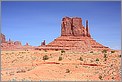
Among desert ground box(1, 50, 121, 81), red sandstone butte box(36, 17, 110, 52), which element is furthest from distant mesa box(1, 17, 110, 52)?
desert ground box(1, 50, 121, 81)

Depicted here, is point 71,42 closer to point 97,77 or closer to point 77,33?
point 77,33

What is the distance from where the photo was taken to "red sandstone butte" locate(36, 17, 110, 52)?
6225cm

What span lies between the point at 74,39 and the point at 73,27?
20.5 ft

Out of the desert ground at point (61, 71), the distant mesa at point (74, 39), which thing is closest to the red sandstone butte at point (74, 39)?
the distant mesa at point (74, 39)

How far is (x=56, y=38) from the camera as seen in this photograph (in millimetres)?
68625

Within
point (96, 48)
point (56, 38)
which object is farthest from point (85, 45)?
point (56, 38)

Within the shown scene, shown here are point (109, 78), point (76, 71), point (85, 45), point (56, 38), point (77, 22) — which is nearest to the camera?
point (109, 78)

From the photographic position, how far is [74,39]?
6750cm

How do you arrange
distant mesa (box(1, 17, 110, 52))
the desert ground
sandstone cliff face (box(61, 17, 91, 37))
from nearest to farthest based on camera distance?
1. the desert ground
2. distant mesa (box(1, 17, 110, 52))
3. sandstone cliff face (box(61, 17, 91, 37))

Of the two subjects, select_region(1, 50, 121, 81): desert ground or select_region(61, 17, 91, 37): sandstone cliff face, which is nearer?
select_region(1, 50, 121, 81): desert ground

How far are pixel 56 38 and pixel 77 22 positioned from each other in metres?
8.45

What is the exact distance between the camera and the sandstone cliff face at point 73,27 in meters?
72.1

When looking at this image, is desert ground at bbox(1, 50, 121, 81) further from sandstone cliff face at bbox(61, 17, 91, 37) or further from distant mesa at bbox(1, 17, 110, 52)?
sandstone cliff face at bbox(61, 17, 91, 37)

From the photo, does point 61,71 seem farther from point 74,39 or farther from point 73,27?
point 73,27
